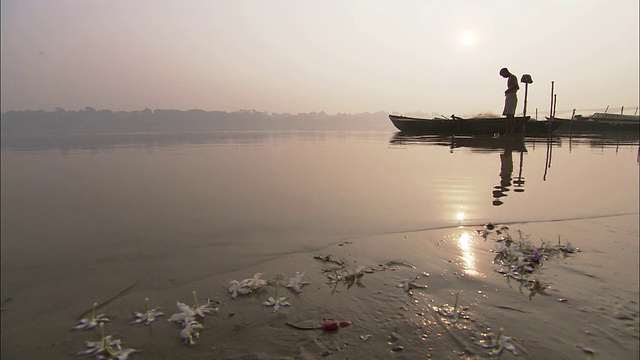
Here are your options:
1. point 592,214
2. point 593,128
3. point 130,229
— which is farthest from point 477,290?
point 593,128

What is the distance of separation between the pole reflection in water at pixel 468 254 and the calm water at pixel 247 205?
661 millimetres

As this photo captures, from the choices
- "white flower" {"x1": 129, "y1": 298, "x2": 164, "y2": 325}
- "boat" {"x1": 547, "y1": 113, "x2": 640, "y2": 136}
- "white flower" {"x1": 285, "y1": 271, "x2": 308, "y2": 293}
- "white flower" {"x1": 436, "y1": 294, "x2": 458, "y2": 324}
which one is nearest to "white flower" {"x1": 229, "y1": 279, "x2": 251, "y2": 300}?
"white flower" {"x1": 285, "y1": 271, "x2": 308, "y2": 293}

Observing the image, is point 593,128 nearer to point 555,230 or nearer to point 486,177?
point 486,177

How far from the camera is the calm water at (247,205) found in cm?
436

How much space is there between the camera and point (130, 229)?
5.09 meters

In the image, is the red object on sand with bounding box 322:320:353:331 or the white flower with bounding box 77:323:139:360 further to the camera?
the red object on sand with bounding box 322:320:353:331

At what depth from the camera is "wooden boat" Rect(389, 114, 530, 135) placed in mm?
24234

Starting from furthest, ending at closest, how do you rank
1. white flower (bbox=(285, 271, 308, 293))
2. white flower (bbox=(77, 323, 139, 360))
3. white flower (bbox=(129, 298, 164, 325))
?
white flower (bbox=(285, 271, 308, 293)), white flower (bbox=(129, 298, 164, 325)), white flower (bbox=(77, 323, 139, 360))

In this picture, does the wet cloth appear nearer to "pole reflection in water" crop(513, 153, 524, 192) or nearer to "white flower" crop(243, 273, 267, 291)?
"pole reflection in water" crop(513, 153, 524, 192)

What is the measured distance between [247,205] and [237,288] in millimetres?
3353

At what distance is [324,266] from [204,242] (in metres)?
1.79

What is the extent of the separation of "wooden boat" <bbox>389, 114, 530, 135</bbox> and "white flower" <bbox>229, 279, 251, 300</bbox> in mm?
24688

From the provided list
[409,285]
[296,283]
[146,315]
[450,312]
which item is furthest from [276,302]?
[450,312]

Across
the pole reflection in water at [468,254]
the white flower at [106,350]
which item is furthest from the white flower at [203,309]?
the pole reflection in water at [468,254]
